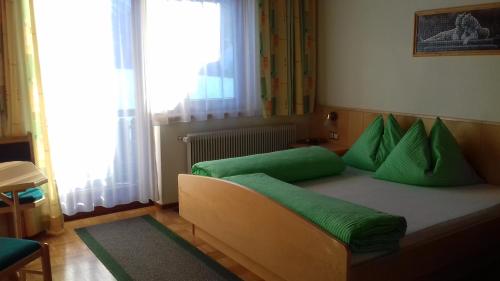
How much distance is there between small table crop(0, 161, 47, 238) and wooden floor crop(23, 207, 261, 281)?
1.43ft

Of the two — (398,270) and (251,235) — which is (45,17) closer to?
(251,235)

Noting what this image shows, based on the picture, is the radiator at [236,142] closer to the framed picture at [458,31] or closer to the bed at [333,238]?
the bed at [333,238]

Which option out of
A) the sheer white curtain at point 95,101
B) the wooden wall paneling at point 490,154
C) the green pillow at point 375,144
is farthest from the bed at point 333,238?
the sheer white curtain at point 95,101

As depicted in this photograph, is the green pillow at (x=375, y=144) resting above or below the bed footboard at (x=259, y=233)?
above

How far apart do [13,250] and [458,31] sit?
3291mm

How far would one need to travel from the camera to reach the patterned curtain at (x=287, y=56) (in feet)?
14.5

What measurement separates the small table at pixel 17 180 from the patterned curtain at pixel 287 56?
233 centimetres

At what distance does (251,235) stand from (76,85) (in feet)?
6.63

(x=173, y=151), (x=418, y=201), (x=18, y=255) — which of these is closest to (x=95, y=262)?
(x=18, y=255)

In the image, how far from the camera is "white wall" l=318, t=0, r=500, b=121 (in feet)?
11.2

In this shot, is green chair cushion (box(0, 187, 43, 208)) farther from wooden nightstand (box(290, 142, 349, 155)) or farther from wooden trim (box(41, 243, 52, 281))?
wooden nightstand (box(290, 142, 349, 155))

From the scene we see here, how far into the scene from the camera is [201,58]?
13.6 ft

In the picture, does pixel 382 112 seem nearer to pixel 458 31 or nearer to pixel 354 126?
pixel 354 126

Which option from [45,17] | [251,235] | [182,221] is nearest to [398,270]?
[251,235]
